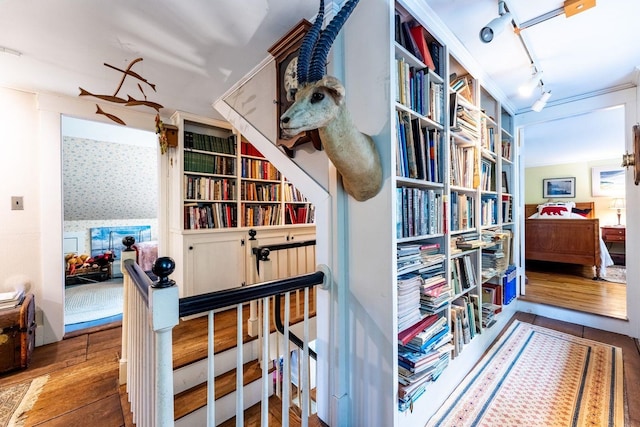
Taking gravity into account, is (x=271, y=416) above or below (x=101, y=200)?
below

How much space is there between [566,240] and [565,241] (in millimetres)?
21

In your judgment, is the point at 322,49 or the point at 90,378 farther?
the point at 90,378

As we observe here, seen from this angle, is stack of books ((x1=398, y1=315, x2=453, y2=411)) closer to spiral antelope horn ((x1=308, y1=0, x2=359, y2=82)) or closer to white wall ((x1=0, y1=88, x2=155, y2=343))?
spiral antelope horn ((x1=308, y1=0, x2=359, y2=82))

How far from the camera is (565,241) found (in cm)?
415

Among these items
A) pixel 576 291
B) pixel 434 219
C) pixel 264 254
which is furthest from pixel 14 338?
pixel 576 291

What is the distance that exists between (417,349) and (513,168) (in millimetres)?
2575

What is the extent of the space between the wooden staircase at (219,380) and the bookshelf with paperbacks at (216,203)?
0.64m

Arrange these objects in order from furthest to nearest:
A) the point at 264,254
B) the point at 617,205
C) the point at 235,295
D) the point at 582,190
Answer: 1. the point at 582,190
2. the point at 617,205
3. the point at 264,254
4. the point at 235,295

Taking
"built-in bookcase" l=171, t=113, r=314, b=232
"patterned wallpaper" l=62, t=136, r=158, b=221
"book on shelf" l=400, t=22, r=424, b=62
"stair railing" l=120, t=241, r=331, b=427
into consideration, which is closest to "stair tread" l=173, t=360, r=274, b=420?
"stair railing" l=120, t=241, r=331, b=427

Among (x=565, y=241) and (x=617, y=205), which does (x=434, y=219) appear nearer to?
(x=565, y=241)

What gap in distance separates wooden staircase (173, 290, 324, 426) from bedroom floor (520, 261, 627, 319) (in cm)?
285

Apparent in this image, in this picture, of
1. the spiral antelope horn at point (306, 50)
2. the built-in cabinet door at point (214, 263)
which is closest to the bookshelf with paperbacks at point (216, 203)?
the built-in cabinet door at point (214, 263)

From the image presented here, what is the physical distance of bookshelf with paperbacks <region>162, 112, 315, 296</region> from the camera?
2.62 metres

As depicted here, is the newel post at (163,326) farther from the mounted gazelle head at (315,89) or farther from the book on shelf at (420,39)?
the book on shelf at (420,39)
